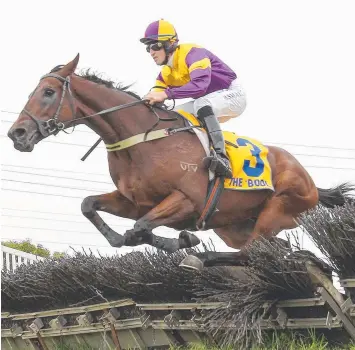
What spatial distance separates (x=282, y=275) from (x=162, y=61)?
1935 mm

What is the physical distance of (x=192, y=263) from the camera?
21.3 feet

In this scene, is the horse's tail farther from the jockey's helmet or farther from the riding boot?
the jockey's helmet

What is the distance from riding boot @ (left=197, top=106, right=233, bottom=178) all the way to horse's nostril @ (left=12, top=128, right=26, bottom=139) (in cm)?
130

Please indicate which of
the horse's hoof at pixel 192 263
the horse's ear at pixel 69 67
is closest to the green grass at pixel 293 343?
the horse's hoof at pixel 192 263

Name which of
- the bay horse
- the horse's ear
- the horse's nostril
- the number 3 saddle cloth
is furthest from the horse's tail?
the horse's nostril

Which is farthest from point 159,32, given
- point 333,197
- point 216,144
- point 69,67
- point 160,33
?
point 333,197

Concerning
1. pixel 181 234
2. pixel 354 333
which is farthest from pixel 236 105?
pixel 354 333

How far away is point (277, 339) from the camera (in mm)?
5855

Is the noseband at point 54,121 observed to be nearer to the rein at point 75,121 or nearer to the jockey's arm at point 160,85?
the rein at point 75,121

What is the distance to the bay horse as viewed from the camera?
21.1 feet

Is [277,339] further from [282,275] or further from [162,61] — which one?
[162,61]

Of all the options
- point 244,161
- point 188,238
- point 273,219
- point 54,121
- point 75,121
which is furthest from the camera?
point 273,219

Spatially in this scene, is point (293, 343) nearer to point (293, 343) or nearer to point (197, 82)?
point (293, 343)

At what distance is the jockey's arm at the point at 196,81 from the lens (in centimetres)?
668
